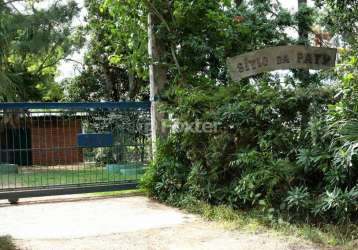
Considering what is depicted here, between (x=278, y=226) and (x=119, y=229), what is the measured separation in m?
2.18

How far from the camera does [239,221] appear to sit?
6949 millimetres

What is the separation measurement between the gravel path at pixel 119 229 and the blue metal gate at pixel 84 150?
1.27 m

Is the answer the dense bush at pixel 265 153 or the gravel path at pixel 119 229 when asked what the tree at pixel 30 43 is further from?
the dense bush at pixel 265 153

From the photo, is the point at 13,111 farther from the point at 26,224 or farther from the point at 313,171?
the point at 313,171

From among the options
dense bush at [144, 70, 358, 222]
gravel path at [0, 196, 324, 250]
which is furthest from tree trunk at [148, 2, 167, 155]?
gravel path at [0, 196, 324, 250]

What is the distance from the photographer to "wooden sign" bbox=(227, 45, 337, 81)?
888 centimetres

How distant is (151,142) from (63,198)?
2127 mm

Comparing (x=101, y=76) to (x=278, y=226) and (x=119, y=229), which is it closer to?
(x=119, y=229)

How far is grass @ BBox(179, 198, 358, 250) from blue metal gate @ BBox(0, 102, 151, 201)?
2926 millimetres

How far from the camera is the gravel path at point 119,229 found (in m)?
5.97

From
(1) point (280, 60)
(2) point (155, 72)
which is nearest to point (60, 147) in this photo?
(2) point (155, 72)

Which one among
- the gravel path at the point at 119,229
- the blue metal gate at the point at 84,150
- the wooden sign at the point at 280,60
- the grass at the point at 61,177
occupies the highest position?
the wooden sign at the point at 280,60

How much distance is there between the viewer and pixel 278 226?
6.58 m

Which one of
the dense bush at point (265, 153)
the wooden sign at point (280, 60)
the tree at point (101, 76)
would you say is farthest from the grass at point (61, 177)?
the tree at point (101, 76)
